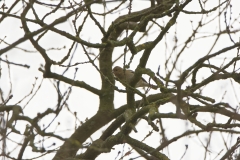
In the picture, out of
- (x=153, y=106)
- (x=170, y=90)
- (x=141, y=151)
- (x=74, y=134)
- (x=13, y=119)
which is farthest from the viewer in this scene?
(x=74, y=134)

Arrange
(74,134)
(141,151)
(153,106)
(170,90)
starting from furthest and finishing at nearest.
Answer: (74,134)
(141,151)
(170,90)
(153,106)

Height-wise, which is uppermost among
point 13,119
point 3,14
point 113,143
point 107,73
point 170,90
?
point 107,73

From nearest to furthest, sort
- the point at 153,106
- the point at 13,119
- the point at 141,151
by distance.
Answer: the point at 13,119 → the point at 153,106 → the point at 141,151

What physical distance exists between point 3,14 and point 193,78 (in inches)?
93.5

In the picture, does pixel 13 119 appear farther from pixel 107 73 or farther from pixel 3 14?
pixel 107 73

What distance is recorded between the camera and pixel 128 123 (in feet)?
18.1

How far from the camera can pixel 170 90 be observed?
5.71 metres

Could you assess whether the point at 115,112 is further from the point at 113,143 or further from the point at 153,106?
the point at 153,106

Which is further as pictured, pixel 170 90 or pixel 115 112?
pixel 115 112

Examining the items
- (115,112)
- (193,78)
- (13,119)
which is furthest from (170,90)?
(13,119)

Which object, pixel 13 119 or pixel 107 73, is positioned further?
pixel 107 73

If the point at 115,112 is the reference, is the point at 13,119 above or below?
below

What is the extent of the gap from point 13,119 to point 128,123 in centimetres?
205

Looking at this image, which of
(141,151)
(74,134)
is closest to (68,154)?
(74,134)
